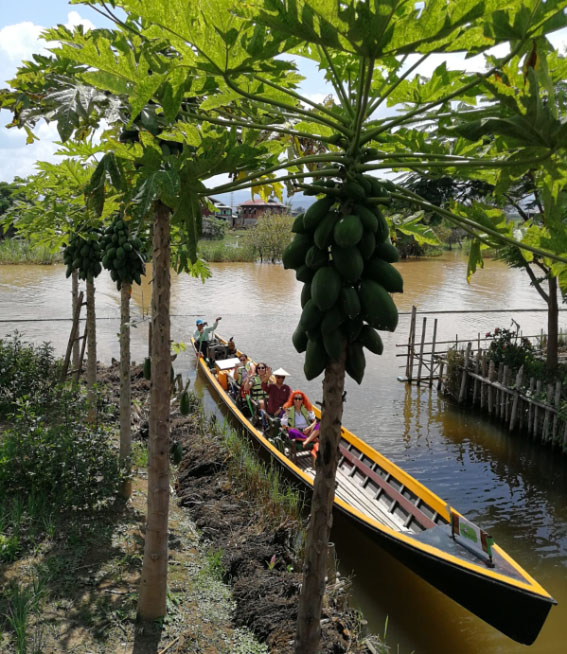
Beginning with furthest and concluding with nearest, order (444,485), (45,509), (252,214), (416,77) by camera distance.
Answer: (252,214) < (444,485) < (45,509) < (416,77)

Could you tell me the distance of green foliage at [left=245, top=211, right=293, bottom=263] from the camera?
38.8 m

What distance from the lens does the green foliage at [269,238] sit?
127 feet

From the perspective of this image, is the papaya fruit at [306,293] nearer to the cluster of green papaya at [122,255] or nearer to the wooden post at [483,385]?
the cluster of green papaya at [122,255]

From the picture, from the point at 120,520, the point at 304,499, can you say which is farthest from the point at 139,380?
the point at 120,520

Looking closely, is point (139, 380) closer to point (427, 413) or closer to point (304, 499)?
point (304, 499)

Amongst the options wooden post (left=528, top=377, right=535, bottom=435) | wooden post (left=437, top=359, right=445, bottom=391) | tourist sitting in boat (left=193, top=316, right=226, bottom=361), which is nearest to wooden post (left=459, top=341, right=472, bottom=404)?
wooden post (left=437, top=359, right=445, bottom=391)

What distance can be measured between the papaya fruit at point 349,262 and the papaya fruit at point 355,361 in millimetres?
372

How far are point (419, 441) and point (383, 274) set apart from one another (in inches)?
386

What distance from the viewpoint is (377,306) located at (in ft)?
8.64

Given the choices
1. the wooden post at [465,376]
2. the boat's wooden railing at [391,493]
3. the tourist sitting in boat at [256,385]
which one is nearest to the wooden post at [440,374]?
the wooden post at [465,376]

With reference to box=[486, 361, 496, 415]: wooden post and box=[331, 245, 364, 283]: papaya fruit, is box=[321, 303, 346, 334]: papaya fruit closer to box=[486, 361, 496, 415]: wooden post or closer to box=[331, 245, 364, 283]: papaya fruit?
box=[331, 245, 364, 283]: papaya fruit

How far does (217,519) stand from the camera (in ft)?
21.4

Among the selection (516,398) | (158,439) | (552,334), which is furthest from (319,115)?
(552,334)

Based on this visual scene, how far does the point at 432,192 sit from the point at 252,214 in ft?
203
